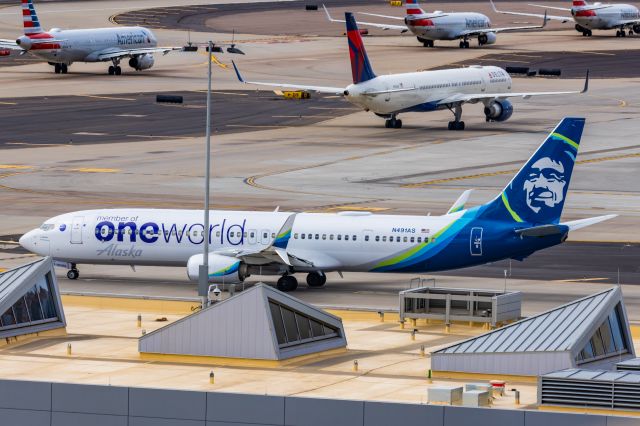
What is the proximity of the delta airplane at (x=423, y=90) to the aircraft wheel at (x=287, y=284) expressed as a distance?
52.9 meters

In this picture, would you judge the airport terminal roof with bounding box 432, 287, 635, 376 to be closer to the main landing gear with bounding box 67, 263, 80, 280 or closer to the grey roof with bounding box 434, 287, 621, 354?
the grey roof with bounding box 434, 287, 621, 354

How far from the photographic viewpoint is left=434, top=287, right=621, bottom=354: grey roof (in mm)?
Answer: 40875

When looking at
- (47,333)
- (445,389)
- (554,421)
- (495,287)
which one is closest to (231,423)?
(445,389)

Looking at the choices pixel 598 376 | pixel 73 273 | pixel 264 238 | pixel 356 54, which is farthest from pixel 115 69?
pixel 598 376

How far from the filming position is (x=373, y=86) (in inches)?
4943

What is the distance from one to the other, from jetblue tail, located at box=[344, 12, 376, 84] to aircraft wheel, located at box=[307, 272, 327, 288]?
165ft

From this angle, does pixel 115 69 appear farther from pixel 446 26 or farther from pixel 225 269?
pixel 225 269

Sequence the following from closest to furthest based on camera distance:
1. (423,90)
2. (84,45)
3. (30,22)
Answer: (423,90)
(30,22)
(84,45)

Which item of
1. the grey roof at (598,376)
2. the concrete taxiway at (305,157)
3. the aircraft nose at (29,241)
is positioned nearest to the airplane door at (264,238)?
the concrete taxiway at (305,157)

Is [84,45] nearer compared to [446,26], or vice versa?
[84,45]

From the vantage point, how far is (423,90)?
129250 millimetres

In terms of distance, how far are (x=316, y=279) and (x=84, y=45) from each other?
10382cm

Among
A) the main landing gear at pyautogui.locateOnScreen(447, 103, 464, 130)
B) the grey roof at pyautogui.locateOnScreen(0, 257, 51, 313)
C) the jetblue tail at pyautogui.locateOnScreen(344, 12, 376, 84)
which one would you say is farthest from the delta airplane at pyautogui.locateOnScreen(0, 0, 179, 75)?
the grey roof at pyautogui.locateOnScreen(0, 257, 51, 313)

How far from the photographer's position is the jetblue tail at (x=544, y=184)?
216 ft
